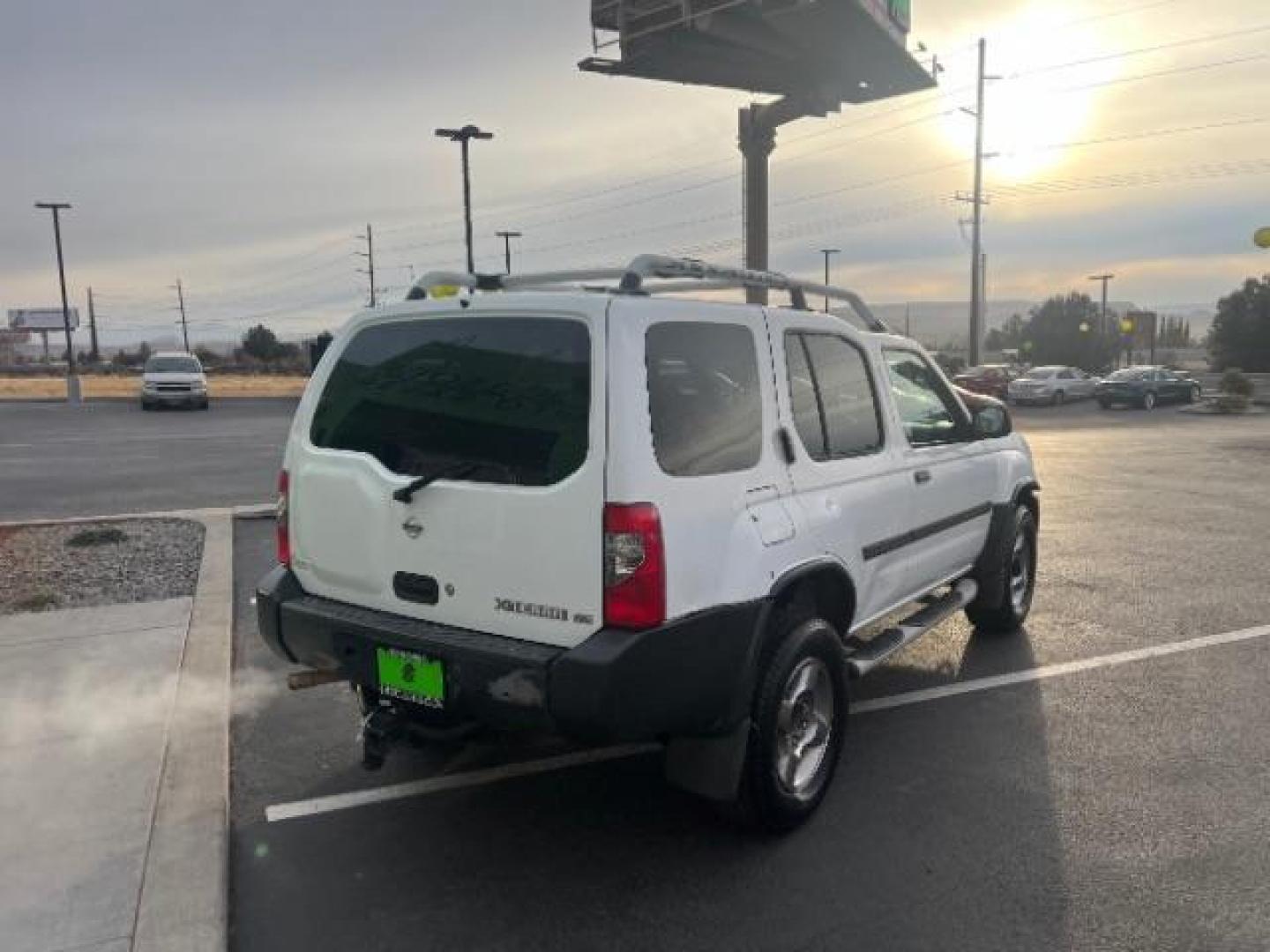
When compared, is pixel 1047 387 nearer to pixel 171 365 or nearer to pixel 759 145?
pixel 759 145

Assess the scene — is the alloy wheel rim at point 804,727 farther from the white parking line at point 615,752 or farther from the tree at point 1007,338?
the tree at point 1007,338

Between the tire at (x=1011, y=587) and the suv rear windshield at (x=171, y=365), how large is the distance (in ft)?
95.1

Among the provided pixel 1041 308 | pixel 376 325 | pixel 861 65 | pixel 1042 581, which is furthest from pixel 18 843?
pixel 1041 308

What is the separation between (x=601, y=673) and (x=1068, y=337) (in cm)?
7844

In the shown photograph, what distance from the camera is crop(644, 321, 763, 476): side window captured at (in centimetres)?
319

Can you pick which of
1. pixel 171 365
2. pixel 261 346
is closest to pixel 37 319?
pixel 261 346

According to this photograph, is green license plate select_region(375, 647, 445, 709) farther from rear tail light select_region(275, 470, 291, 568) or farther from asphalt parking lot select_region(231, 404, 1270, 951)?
rear tail light select_region(275, 470, 291, 568)

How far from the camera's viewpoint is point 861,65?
34.4 metres

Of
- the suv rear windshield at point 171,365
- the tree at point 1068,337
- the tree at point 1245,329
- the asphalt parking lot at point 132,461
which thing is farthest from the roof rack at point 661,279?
the tree at point 1068,337

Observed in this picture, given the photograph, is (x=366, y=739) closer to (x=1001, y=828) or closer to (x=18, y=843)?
(x=18, y=843)

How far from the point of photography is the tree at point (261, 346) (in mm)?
76500

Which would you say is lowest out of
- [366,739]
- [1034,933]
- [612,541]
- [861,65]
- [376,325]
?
[1034,933]

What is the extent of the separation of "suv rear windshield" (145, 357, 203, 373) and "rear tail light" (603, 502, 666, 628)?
30392 millimetres

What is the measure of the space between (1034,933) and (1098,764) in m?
1.44
